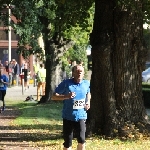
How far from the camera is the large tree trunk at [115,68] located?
13.7 m

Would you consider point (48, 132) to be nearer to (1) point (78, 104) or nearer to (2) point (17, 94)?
(1) point (78, 104)

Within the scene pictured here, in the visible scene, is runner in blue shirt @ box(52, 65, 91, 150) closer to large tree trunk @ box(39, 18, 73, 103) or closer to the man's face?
the man's face

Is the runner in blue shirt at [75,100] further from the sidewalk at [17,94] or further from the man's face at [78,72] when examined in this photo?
the sidewalk at [17,94]

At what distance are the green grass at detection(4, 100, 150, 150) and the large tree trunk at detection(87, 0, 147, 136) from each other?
64 cm

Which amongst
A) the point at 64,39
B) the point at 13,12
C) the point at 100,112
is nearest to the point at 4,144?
the point at 100,112

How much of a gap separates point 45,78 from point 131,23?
52.0ft

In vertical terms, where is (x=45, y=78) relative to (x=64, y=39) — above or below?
below

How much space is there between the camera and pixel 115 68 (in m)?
13.8

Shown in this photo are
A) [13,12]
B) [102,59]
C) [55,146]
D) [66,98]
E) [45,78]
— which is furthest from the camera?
[45,78]

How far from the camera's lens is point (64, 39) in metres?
27.4

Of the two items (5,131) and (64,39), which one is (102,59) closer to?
(5,131)

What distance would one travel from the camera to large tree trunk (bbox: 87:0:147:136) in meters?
13.7

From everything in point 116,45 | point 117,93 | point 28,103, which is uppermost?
point 116,45

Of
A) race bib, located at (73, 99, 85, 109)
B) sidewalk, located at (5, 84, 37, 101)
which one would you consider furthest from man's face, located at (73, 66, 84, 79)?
sidewalk, located at (5, 84, 37, 101)
